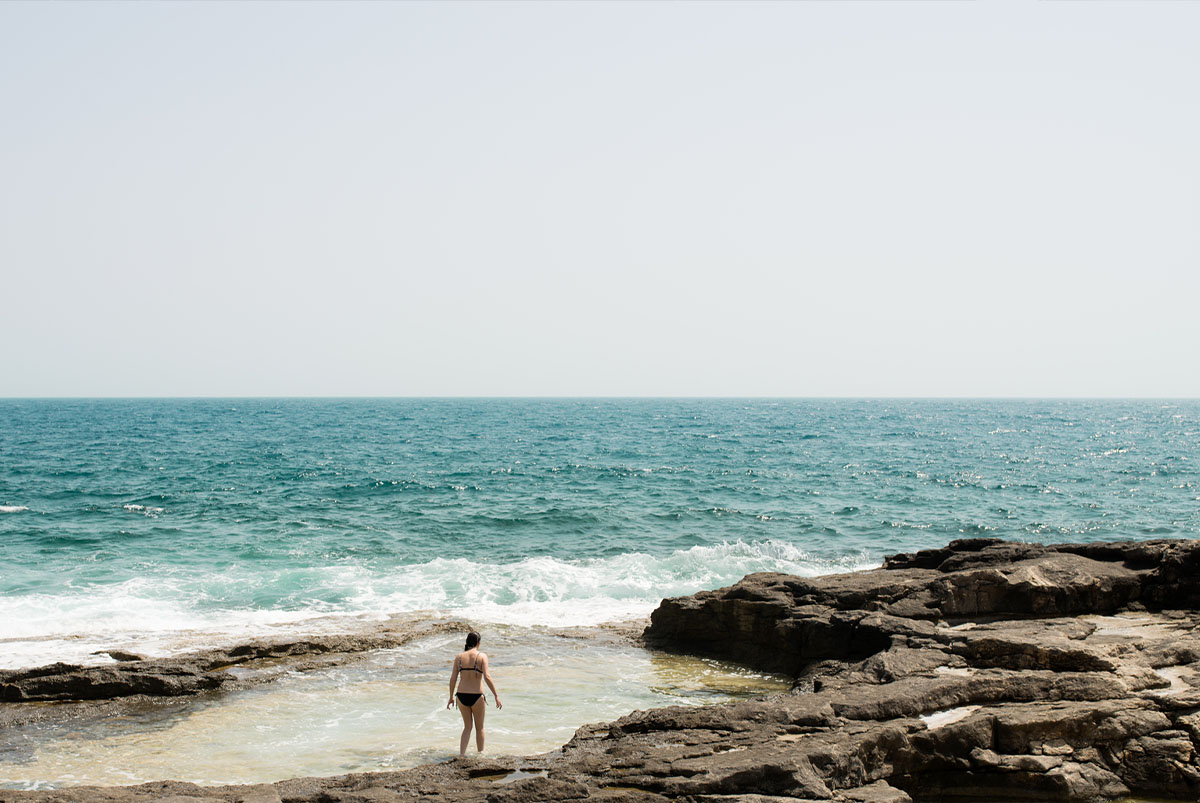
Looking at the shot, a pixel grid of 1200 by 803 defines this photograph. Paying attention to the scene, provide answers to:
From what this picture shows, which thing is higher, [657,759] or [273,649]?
[657,759]

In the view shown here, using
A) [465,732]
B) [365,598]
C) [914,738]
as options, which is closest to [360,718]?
[465,732]

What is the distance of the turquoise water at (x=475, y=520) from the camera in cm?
1853

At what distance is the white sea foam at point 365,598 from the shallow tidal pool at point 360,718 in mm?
2693

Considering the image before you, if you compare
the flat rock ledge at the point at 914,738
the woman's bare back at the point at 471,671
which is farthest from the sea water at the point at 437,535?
the flat rock ledge at the point at 914,738

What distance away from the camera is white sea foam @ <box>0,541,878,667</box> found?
50.1 ft

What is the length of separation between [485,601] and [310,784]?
11112 mm

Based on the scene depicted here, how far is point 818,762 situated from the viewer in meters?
7.57

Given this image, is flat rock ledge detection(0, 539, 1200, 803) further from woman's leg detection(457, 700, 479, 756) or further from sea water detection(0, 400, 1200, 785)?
sea water detection(0, 400, 1200, 785)

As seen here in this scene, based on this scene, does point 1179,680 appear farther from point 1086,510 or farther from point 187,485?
point 187,485

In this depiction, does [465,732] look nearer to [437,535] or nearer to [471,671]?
[471,671]

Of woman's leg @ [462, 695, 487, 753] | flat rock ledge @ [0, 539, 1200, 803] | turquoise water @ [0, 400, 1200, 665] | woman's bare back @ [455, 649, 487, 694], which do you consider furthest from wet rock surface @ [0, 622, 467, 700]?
woman's leg @ [462, 695, 487, 753]

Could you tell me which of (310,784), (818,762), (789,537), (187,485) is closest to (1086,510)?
(789,537)

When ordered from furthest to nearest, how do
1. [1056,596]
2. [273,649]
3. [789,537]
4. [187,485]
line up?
[187,485] < [789,537] < [273,649] < [1056,596]

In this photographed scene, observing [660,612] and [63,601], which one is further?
[63,601]
